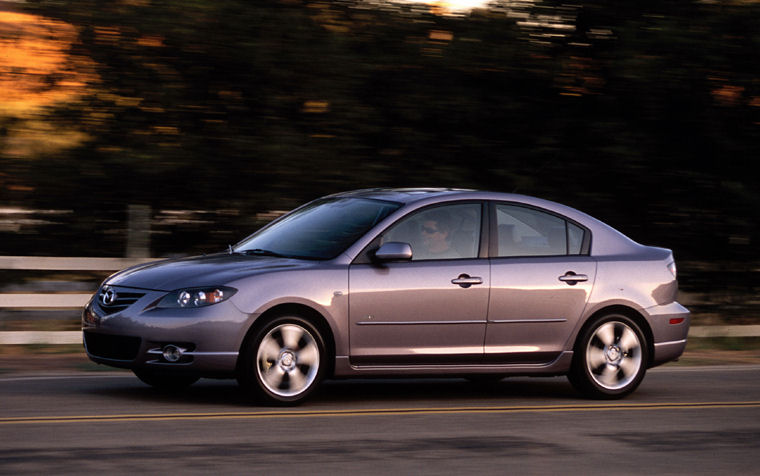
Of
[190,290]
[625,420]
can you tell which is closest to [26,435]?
[190,290]

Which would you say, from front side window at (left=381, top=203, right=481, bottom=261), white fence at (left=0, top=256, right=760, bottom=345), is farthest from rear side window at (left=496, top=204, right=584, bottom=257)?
white fence at (left=0, top=256, right=760, bottom=345)

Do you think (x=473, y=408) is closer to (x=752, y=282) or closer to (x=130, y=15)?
(x=130, y=15)

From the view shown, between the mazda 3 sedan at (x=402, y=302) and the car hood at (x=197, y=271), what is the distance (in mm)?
15

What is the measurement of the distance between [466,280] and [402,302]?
547 millimetres

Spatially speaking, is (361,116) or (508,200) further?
(361,116)

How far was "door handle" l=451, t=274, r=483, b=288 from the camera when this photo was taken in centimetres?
934

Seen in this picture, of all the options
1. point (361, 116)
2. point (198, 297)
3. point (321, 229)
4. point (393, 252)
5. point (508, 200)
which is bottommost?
point (198, 297)

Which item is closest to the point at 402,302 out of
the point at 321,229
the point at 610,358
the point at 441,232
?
the point at 441,232

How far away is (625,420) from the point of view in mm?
8805

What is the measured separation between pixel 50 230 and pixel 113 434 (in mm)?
7207

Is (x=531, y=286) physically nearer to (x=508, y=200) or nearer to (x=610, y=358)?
(x=508, y=200)

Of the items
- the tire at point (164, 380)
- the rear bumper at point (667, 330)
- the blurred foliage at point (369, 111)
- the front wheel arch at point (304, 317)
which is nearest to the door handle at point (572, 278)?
the rear bumper at point (667, 330)

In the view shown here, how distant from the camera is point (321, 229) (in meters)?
A: 9.60

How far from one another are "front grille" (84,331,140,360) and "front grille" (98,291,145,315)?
182 mm
